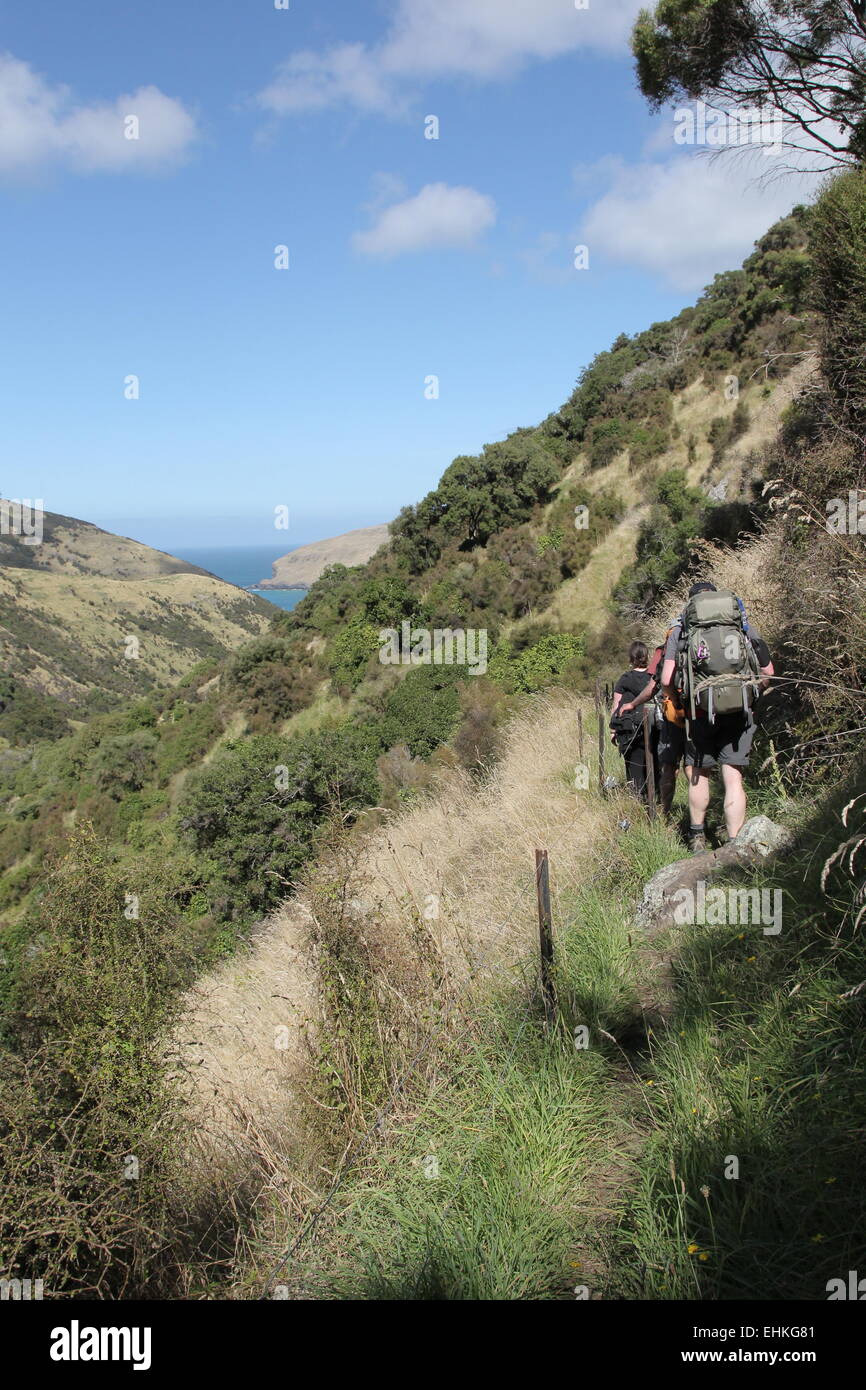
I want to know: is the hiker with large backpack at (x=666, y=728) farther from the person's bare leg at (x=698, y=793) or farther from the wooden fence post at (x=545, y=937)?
the wooden fence post at (x=545, y=937)

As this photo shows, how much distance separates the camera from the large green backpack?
13.0 feet

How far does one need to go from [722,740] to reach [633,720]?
4.21ft

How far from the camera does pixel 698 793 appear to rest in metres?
4.32

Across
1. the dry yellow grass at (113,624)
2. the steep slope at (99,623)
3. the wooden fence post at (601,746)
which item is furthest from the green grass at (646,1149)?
the dry yellow grass at (113,624)

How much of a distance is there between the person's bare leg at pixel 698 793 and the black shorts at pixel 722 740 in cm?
5

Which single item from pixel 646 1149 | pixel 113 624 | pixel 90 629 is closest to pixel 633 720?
pixel 646 1149

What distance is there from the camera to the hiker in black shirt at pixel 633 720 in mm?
5430

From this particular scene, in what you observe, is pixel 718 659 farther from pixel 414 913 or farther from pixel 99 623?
pixel 99 623

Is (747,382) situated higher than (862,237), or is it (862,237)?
(747,382)

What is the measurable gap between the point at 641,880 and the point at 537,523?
24369 mm
